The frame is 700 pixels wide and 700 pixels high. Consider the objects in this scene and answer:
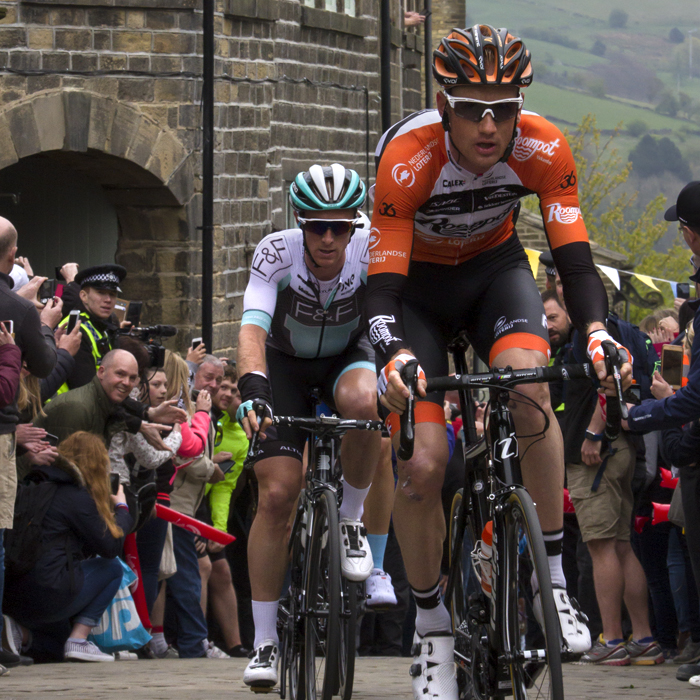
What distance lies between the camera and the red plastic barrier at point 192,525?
906 centimetres

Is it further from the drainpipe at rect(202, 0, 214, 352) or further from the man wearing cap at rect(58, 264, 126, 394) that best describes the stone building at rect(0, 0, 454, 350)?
the man wearing cap at rect(58, 264, 126, 394)

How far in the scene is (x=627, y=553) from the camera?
27.6 ft

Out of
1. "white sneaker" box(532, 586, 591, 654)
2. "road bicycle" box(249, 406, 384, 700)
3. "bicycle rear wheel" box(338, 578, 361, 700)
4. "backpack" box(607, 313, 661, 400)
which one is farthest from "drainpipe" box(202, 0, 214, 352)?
"white sneaker" box(532, 586, 591, 654)

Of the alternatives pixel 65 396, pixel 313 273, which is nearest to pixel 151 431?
pixel 65 396

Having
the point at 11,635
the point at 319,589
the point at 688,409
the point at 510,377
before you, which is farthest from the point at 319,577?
the point at 11,635

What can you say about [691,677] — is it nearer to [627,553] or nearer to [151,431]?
[627,553]

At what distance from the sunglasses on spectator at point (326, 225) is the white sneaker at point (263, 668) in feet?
6.20

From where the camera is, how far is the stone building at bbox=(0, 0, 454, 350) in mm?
13648

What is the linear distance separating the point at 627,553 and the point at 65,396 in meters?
3.73

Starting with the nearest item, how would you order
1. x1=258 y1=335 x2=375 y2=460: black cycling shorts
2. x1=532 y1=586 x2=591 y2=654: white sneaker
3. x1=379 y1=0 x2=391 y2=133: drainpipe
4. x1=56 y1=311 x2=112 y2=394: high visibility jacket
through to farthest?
x1=532 y1=586 x2=591 y2=654: white sneaker
x1=258 y1=335 x2=375 y2=460: black cycling shorts
x1=56 y1=311 x2=112 y2=394: high visibility jacket
x1=379 y1=0 x2=391 y2=133: drainpipe

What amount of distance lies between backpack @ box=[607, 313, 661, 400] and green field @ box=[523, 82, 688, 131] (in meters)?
141

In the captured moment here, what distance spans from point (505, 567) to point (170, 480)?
16.1ft

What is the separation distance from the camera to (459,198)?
5227mm

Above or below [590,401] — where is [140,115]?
above
